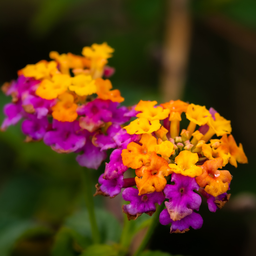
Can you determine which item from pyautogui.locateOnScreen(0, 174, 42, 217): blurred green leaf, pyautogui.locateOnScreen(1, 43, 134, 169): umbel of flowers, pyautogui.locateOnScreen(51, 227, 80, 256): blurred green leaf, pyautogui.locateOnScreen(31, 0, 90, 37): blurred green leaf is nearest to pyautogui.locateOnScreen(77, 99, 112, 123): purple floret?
pyautogui.locateOnScreen(1, 43, 134, 169): umbel of flowers

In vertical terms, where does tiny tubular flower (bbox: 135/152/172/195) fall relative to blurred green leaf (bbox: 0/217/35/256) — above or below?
above

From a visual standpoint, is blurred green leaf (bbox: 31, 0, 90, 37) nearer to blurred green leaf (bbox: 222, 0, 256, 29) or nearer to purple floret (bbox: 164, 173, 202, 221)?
blurred green leaf (bbox: 222, 0, 256, 29)

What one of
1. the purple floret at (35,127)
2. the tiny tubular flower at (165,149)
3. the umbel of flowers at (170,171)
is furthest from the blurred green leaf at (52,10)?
the tiny tubular flower at (165,149)

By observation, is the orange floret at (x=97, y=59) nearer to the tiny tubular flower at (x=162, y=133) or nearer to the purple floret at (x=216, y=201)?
the tiny tubular flower at (x=162, y=133)

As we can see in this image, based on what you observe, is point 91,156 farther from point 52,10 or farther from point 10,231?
point 52,10

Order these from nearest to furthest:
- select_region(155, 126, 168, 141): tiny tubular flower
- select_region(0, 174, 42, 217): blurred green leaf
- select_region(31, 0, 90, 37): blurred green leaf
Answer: select_region(155, 126, 168, 141): tiny tubular flower → select_region(0, 174, 42, 217): blurred green leaf → select_region(31, 0, 90, 37): blurred green leaf

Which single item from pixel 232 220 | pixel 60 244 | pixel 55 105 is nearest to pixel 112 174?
pixel 55 105

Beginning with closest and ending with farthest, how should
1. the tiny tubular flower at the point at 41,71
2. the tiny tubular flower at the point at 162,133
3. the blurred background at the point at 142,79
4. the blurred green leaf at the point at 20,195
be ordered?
1. the tiny tubular flower at the point at 162,133
2. the tiny tubular flower at the point at 41,71
3. the blurred background at the point at 142,79
4. the blurred green leaf at the point at 20,195
